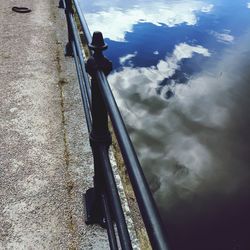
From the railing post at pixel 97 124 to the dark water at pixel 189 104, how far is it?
180 inches

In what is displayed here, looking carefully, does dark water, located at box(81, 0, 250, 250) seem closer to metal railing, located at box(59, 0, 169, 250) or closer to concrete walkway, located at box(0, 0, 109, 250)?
concrete walkway, located at box(0, 0, 109, 250)

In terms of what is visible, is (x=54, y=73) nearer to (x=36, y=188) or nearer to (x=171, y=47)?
(x=36, y=188)

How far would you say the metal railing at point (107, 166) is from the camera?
0.87 metres

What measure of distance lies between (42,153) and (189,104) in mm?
9196

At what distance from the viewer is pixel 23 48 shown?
4.37 meters

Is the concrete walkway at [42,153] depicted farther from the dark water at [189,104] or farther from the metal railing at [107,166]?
the dark water at [189,104]

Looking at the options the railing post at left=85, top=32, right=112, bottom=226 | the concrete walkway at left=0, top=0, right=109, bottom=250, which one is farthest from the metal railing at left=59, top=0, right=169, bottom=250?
the concrete walkway at left=0, top=0, right=109, bottom=250

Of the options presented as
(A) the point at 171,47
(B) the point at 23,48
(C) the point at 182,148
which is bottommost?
(C) the point at 182,148

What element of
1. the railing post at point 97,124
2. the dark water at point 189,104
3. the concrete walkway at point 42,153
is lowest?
the dark water at point 189,104

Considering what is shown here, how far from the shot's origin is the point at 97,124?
1.72 m

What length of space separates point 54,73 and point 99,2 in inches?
537

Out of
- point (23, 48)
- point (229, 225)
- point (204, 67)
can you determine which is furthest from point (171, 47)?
point (23, 48)

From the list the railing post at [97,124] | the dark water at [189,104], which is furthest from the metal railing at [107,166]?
the dark water at [189,104]

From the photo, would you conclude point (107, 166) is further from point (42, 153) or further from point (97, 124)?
point (42, 153)
